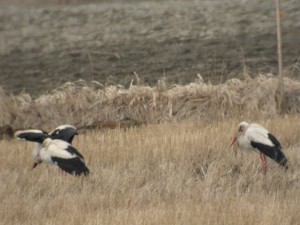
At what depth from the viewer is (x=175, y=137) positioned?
1093 centimetres

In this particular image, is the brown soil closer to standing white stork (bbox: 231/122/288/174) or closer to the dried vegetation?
the dried vegetation

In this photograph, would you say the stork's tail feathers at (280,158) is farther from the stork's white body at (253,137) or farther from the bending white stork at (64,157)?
the bending white stork at (64,157)

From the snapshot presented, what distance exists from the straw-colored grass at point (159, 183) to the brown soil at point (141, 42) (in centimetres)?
566

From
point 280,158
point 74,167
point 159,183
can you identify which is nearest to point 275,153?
point 280,158

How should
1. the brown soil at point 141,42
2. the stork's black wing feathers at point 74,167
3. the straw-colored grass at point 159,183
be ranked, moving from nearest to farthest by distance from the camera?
1. the straw-colored grass at point 159,183
2. the stork's black wing feathers at point 74,167
3. the brown soil at point 141,42

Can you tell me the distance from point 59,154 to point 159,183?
4.26 ft

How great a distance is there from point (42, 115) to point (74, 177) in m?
5.91

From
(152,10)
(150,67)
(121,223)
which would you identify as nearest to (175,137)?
(121,223)

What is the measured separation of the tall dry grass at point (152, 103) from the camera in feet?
46.6

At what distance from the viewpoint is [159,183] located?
344 inches

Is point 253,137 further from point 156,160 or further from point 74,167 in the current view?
point 74,167

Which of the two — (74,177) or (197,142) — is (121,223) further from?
(197,142)

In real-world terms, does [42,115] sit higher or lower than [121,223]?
lower

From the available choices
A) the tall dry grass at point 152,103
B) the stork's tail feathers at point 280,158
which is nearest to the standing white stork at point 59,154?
the stork's tail feathers at point 280,158
